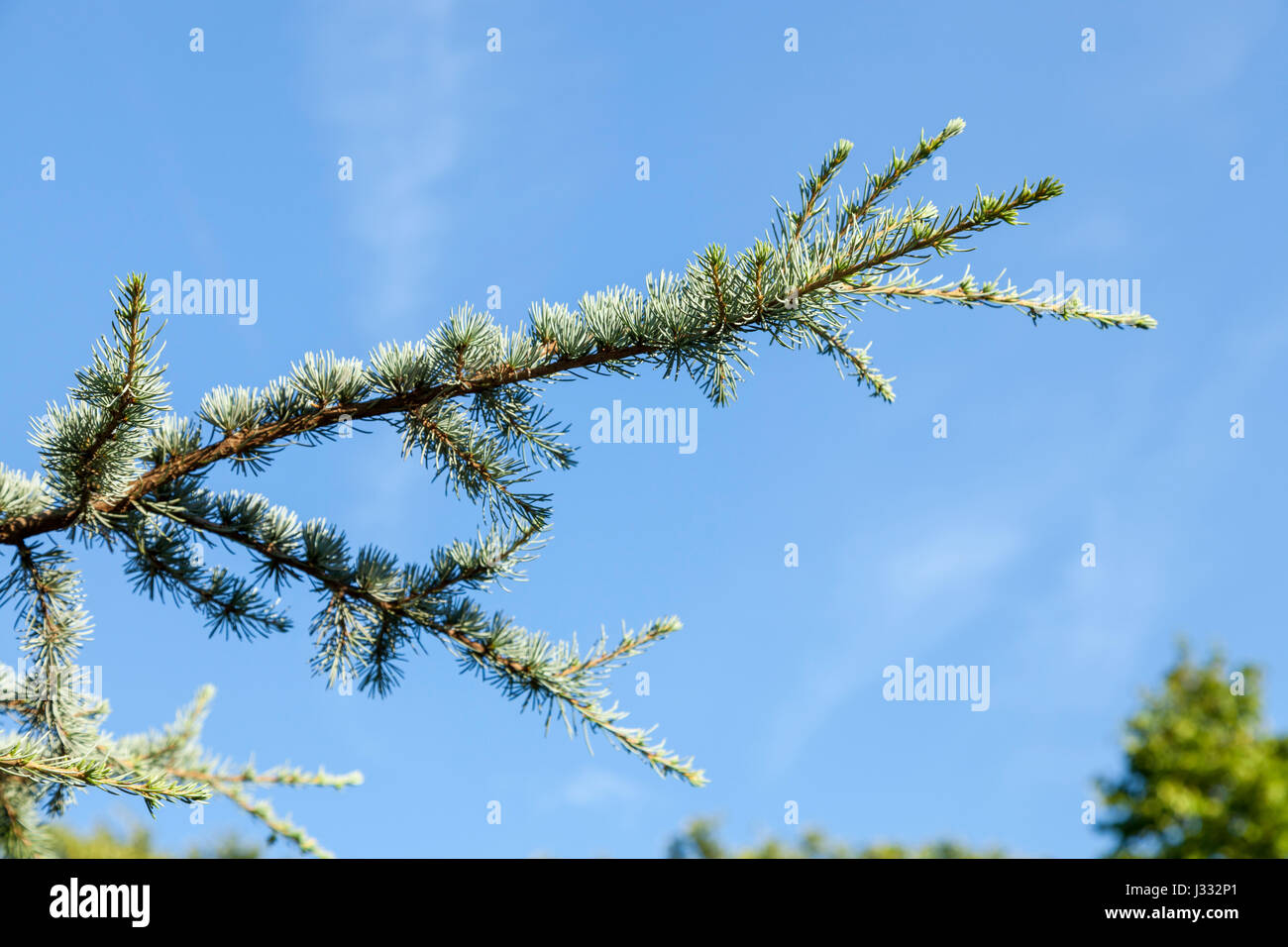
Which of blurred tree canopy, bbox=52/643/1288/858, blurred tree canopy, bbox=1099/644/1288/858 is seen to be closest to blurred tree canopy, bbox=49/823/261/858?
blurred tree canopy, bbox=52/643/1288/858

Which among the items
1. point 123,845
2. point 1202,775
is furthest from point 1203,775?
point 123,845

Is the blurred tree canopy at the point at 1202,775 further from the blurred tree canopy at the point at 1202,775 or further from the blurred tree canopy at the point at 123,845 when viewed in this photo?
the blurred tree canopy at the point at 123,845

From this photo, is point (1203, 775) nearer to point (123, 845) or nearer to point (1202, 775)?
point (1202, 775)

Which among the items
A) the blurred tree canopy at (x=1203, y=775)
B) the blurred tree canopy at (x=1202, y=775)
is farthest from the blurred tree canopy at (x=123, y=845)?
the blurred tree canopy at (x=1203, y=775)

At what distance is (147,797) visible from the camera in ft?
6.10

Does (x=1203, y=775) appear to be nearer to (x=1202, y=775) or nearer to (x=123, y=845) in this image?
(x=1202, y=775)

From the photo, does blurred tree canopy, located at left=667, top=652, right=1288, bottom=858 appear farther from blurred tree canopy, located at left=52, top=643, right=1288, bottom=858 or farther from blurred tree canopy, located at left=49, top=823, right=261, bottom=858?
blurred tree canopy, located at left=49, top=823, right=261, bottom=858

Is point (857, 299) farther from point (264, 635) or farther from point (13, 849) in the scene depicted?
point (13, 849)

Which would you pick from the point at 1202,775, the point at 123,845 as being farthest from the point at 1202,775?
the point at 123,845
